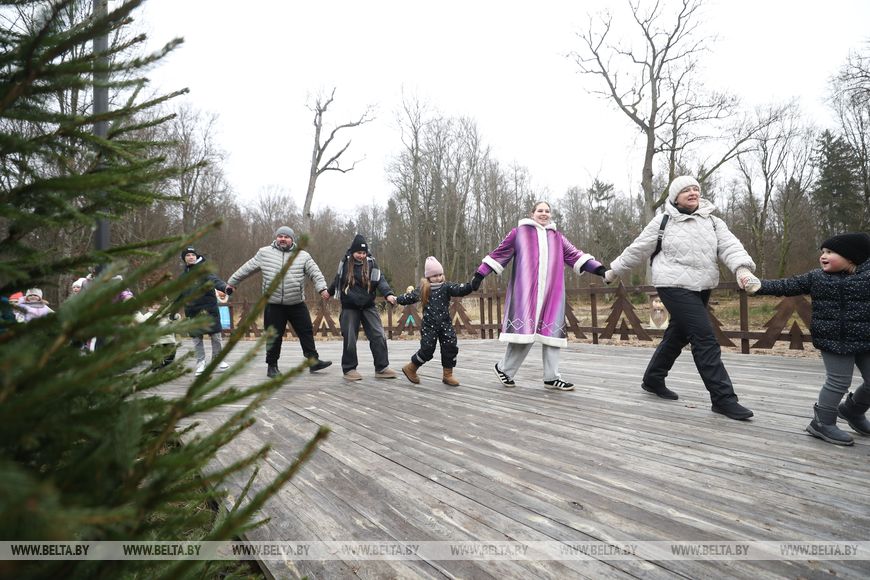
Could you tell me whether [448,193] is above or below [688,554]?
above

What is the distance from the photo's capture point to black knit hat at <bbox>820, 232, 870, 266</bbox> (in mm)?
2807

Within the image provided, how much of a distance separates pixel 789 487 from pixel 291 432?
3050mm

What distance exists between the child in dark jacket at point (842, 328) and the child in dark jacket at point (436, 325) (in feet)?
10.0

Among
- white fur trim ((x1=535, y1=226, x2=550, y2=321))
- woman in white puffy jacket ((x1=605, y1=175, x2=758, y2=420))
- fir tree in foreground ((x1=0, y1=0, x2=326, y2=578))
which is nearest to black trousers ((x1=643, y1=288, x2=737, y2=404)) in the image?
woman in white puffy jacket ((x1=605, y1=175, x2=758, y2=420))

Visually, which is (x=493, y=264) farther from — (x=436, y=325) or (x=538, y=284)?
(x=436, y=325)

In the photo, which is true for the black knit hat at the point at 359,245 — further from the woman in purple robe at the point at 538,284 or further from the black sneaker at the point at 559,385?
the black sneaker at the point at 559,385

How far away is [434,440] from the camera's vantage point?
3062 millimetres

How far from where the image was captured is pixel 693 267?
12.1 ft

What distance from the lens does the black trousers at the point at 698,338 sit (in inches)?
137

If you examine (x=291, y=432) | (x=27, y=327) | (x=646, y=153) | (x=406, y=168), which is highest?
(x=406, y=168)

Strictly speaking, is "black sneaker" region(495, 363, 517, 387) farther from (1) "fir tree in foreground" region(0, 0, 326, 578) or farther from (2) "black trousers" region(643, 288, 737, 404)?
(1) "fir tree in foreground" region(0, 0, 326, 578)

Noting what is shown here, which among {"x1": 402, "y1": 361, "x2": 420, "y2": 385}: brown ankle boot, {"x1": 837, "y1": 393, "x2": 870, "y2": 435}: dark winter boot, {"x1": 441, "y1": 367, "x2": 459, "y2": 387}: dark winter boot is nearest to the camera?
{"x1": 837, "y1": 393, "x2": 870, "y2": 435}: dark winter boot

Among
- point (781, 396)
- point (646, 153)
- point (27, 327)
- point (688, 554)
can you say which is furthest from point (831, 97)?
point (27, 327)

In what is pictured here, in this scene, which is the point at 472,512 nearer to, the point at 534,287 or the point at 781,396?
the point at 534,287
